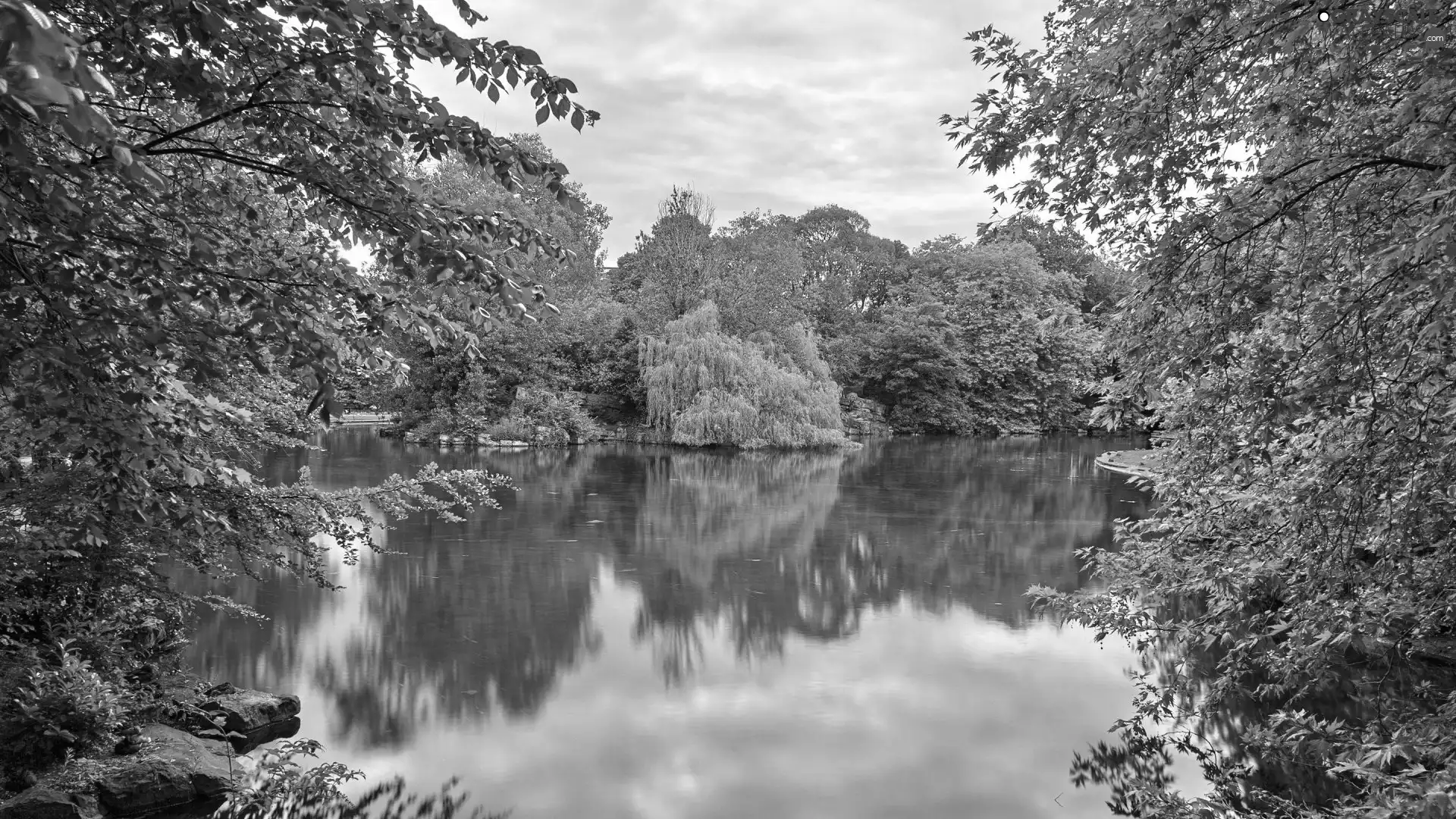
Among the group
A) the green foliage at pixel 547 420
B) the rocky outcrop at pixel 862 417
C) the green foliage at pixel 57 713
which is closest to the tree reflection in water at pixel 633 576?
the green foliage at pixel 57 713

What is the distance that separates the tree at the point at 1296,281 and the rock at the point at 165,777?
17.3ft

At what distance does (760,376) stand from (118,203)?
26161 mm

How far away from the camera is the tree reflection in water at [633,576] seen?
8.24 m

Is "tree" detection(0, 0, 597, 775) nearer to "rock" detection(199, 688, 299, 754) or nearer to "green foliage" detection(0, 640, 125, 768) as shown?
"green foliage" detection(0, 640, 125, 768)

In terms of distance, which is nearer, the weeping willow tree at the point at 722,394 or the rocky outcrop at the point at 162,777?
the rocky outcrop at the point at 162,777

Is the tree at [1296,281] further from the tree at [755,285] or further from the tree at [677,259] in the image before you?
the tree at [677,259]

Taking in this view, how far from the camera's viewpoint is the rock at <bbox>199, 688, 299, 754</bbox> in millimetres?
6238

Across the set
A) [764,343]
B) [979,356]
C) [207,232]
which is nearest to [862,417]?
[979,356]

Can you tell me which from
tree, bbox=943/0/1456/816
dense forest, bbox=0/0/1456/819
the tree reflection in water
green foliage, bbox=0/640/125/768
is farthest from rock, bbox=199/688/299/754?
tree, bbox=943/0/1456/816

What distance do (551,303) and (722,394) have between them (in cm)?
2449

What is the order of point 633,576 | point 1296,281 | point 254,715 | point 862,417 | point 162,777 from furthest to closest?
point 862,417
point 633,576
point 254,715
point 162,777
point 1296,281

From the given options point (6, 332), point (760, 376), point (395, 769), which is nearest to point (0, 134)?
point (6, 332)

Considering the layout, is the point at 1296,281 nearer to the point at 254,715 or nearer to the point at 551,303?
the point at 551,303

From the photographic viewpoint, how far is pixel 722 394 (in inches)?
1139
